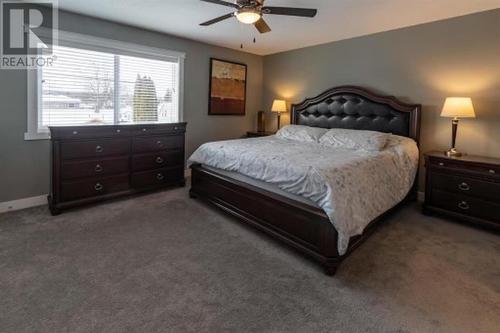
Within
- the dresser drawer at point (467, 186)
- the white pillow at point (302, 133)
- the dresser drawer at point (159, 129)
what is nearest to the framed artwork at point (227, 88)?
the dresser drawer at point (159, 129)

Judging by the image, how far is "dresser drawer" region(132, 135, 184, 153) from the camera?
12.6 ft

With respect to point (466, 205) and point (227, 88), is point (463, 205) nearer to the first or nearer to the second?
point (466, 205)

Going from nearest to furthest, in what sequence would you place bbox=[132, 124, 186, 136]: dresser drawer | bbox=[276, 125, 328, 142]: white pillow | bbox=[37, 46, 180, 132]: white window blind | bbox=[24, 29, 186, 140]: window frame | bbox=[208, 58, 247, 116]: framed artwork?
bbox=[24, 29, 186, 140]: window frame, bbox=[37, 46, 180, 132]: white window blind, bbox=[132, 124, 186, 136]: dresser drawer, bbox=[276, 125, 328, 142]: white pillow, bbox=[208, 58, 247, 116]: framed artwork

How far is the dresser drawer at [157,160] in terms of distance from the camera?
3892 mm

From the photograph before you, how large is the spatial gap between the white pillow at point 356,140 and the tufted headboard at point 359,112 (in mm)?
397

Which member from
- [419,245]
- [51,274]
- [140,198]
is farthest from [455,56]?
[51,274]

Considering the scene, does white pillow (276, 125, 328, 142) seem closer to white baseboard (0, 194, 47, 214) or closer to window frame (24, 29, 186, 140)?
window frame (24, 29, 186, 140)

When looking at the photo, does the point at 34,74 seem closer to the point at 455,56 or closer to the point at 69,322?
the point at 69,322

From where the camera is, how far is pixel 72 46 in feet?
11.8

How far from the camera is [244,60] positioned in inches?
223

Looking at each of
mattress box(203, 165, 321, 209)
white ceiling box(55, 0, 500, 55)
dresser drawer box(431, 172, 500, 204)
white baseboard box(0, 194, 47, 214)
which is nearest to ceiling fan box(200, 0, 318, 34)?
white ceiling box(55, 0, 500, 55)

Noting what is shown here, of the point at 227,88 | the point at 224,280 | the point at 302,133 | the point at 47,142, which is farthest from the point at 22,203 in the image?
the point at 302,133

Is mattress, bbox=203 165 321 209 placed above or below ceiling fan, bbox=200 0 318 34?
below

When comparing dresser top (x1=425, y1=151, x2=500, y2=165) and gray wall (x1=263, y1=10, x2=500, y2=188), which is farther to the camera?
gray wall (x1=263, y1=10, x2=500, y2=188)
